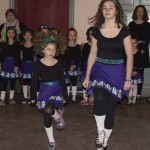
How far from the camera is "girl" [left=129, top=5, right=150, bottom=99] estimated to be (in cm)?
895

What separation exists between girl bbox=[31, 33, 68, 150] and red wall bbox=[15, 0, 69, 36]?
4.96 metres

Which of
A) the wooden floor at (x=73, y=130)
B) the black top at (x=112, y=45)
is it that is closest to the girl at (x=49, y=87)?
the wooden floor at (x=73, y=130)

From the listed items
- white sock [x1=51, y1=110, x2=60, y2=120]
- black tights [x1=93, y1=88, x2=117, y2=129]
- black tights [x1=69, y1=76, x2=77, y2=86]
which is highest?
black tights [x1=93, y1=88, x2=117, y2=129]

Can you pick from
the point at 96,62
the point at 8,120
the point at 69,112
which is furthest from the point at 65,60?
the point at 96,62

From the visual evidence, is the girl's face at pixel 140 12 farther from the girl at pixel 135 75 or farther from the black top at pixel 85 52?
the black top at pixel 85 52

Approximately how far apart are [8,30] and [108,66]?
4244mm

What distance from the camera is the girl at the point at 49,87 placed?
4.98 metres

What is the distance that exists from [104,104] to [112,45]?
0.71m

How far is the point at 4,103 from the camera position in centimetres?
858

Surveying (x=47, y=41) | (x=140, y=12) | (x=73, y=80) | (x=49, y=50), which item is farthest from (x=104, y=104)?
(x=140, y=12)

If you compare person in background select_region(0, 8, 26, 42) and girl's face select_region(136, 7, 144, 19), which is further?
person in background select_region(0, 8, 26, 42)

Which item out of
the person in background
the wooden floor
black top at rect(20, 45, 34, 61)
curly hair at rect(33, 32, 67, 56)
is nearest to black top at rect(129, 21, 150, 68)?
the wooden floor

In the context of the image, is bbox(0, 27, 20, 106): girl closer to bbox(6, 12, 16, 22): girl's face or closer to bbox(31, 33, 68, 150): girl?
bbox(6, 12, 16, 22): girl's face

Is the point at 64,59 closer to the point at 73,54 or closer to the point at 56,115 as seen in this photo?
the point at 73,54
